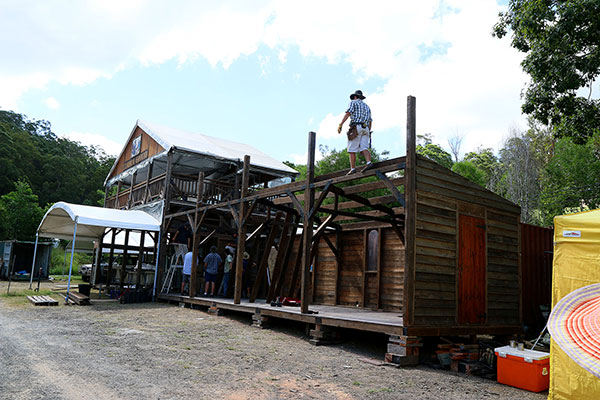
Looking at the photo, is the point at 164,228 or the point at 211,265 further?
the point at 164,228

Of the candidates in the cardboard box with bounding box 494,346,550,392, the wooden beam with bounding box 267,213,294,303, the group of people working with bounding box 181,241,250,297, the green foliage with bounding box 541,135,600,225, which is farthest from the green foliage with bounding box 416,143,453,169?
the cardboard box with bounding box 494,346,550,392

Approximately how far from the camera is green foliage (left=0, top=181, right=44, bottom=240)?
30078mm

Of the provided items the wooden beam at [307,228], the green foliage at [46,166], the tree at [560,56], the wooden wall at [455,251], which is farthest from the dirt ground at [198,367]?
the green foliage at [46,166]

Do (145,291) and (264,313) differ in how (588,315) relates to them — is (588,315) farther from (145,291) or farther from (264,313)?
(145,291)

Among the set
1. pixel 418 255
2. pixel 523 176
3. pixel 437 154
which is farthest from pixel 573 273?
pixel 437 154

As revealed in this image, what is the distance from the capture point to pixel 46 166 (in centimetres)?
4697

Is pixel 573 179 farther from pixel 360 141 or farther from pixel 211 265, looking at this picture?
pixel 360 141

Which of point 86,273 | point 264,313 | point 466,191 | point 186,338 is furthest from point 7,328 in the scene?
point 86,273

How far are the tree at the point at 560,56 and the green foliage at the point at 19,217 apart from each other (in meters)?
30.6

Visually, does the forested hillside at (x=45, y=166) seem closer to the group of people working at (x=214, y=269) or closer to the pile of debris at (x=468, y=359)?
the group of people working at (x=214, y=269)

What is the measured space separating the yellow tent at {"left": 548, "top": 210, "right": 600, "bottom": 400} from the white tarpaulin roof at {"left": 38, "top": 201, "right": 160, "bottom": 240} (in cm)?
1286

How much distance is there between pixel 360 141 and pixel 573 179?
753 inches

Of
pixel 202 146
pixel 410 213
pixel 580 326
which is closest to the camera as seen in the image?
pixel 580 326

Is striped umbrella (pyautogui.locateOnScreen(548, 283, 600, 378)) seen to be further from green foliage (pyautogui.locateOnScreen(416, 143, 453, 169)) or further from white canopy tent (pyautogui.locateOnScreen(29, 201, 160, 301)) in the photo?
green foliage (pyautogui.locateOnScreen(416, 143, 453, 169))
